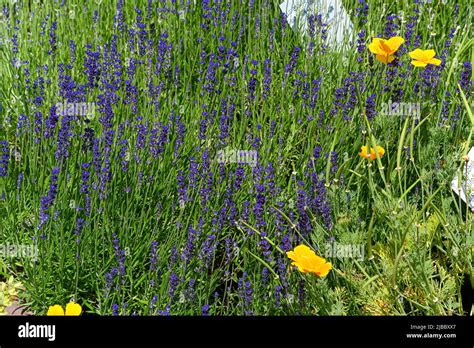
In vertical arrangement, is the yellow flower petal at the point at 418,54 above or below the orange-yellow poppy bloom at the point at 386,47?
below

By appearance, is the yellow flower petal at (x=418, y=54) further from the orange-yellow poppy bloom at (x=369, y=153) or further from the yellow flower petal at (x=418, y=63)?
the orange-yellow poppy bloom at (x=369, y=153)

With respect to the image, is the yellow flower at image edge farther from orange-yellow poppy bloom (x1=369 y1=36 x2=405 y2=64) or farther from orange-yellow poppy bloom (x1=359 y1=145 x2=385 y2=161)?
orange-yellow poppy bloom (x1=369 y1=36 x2=405 y2=64)

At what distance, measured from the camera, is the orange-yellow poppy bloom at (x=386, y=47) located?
2902mm

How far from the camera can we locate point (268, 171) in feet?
10.2

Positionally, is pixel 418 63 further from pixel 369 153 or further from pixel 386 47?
pixel 369 153

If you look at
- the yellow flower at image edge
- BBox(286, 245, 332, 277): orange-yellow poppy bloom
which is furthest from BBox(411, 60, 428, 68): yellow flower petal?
the yellow flower at image edge

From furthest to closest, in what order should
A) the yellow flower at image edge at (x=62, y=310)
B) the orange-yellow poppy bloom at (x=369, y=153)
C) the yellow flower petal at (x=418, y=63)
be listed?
the yellow flower petal at (x=418, y=63), the orange-yellow poppy bloom at (x=369, y=153), the yellow flower at image edge at (x=62, y=310)

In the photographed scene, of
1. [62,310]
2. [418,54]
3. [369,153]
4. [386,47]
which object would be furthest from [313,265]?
[418,54]

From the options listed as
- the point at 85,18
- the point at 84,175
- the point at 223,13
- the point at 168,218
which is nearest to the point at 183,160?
the point at 168,218

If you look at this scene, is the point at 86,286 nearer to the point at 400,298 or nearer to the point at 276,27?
the point at 400,298

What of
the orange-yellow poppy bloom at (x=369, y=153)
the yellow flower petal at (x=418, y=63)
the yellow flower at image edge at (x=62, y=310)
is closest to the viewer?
the yellow flower at image edge at (x=62, y=310)

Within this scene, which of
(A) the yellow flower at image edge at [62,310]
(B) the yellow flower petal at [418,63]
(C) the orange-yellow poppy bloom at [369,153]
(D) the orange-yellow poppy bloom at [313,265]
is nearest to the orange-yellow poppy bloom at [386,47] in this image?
(B) the yellow flower petal at [418,63]

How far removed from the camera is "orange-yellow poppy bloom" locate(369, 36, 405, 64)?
2.90 m

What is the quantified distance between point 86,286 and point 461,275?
1.53 meters
